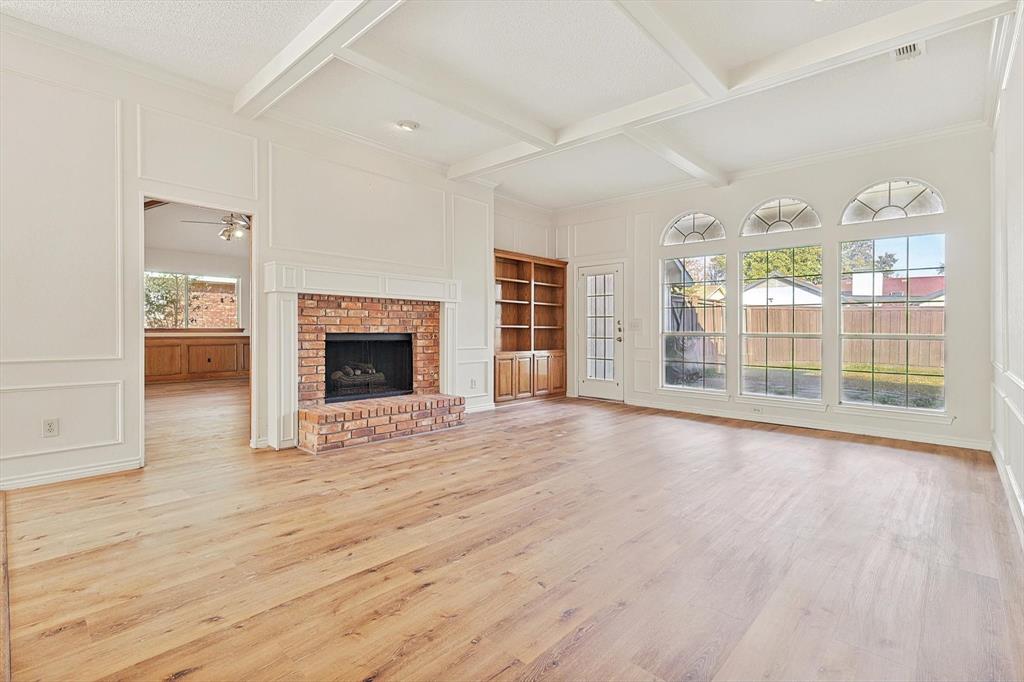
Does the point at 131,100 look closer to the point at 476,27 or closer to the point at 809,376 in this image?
the point at 476,27

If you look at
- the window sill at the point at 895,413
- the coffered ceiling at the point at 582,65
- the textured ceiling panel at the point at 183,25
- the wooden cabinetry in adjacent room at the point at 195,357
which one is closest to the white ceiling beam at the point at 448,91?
the coffered ceiling at the point at 582,65

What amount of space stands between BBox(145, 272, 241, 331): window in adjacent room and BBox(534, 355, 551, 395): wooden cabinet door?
7.04 metres

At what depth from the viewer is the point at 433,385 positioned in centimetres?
604

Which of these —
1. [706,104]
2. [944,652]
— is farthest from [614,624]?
[706,104]

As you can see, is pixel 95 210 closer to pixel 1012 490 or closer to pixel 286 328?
pixel 286 328

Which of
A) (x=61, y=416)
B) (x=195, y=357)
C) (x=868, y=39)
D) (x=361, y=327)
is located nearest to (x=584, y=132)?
(x=868, y=39)

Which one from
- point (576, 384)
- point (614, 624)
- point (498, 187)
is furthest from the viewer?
point (576, 384)

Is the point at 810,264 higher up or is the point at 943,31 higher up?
the point at 943,31

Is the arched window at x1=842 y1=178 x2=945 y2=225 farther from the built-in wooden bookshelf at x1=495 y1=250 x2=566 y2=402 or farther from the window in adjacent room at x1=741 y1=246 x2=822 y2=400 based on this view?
the built-in wooden bookshelf at x1=495 y1=250 x2=566 y2=402

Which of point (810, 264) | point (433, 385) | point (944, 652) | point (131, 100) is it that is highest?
point (131, 100)

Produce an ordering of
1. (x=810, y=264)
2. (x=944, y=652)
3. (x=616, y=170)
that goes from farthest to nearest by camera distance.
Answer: (x=616, y=170) < (x=810, y=264) < (x=944, y=652)

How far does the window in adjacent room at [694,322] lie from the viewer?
21.2ft

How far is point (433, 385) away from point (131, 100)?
12.3 ft

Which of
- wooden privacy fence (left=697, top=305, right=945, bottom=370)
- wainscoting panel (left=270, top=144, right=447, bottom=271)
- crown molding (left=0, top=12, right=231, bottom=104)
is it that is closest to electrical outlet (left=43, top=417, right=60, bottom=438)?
wainscoting panel (left=270, top=144, right=447, bottom=271)
